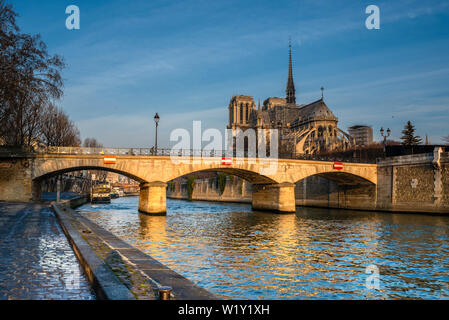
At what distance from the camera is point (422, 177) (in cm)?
4247

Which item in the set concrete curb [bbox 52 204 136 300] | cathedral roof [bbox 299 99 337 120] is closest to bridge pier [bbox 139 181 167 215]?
concrete curb [bbox 52 204 136 300]

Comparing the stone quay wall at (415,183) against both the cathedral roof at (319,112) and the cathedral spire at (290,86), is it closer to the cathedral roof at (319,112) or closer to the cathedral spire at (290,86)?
the cathedral roof at (319,112)

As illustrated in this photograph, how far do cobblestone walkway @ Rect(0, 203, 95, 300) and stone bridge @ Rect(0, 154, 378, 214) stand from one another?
22141 mm

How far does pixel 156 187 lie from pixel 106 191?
98.3 ft

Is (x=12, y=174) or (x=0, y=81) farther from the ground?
(x=0, y=81)

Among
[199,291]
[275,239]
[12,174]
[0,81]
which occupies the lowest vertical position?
[275,239]

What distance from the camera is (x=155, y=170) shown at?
37219 mm

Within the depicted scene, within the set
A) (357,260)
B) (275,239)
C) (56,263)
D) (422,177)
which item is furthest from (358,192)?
(56,263)

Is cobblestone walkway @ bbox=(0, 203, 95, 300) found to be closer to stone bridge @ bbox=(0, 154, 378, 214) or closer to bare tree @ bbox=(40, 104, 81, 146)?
stone bridge @ bbox=(0, 154, 378, 214)

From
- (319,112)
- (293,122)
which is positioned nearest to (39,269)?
(319,112)

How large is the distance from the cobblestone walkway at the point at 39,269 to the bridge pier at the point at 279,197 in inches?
1257

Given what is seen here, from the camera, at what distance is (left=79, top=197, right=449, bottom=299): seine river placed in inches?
438

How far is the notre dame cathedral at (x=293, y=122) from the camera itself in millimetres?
105500
